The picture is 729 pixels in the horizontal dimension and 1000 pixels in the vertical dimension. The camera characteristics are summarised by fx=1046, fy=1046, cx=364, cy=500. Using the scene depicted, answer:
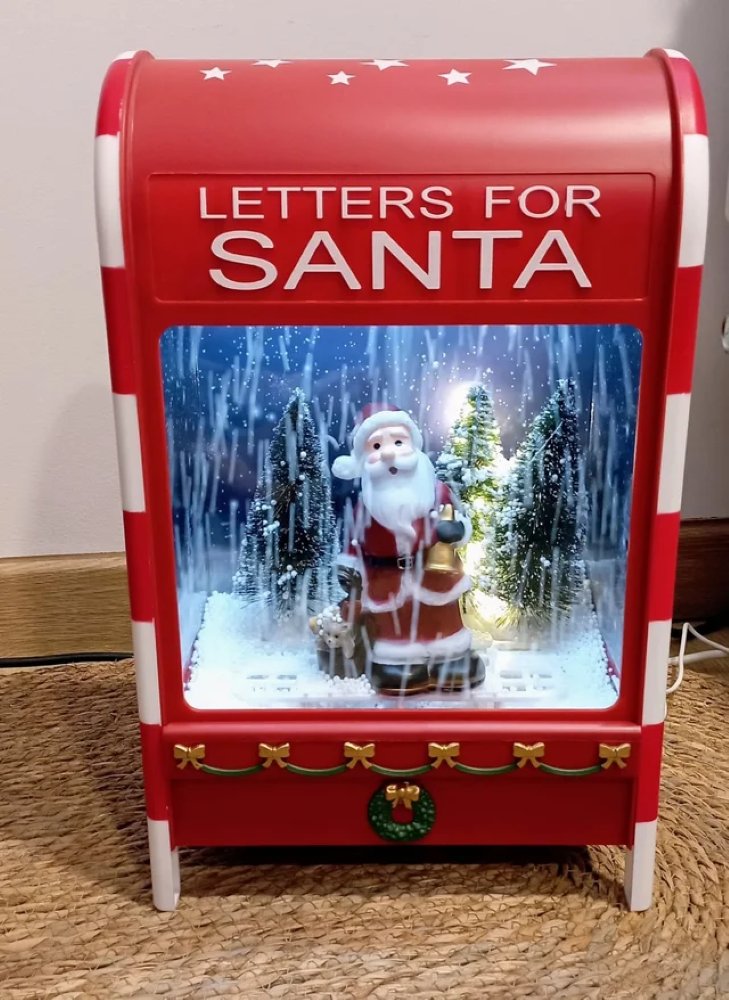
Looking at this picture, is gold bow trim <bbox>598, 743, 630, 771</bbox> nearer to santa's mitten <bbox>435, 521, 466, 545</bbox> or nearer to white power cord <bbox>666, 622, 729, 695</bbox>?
santa's mitten <bbox>435, 521, 466, 545</bbox>

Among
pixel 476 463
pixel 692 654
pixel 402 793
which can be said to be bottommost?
pixel 692 654

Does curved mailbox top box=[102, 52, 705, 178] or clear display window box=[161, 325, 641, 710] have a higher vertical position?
curved mailbox top box=[102, 52, 705, 178]

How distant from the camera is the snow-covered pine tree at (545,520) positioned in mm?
704

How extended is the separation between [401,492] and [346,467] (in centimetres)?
4

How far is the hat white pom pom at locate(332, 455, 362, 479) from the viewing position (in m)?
0.71

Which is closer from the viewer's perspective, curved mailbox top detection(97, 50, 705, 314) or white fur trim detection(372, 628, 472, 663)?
curved mailbox top detection(97, 50, 705, 314)

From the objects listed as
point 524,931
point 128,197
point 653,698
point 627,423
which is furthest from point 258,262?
point 524,931

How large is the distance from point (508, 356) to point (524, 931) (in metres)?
0.39

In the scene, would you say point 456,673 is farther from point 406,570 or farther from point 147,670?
point 147,670

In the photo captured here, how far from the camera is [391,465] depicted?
70cm

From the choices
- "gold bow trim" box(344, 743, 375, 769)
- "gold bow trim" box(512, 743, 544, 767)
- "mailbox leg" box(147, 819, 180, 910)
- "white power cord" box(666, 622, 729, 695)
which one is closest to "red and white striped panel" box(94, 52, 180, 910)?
"mailbox leg" box(147, 819, 180, 910)

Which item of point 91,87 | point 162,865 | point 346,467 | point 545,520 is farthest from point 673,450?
point 91,87

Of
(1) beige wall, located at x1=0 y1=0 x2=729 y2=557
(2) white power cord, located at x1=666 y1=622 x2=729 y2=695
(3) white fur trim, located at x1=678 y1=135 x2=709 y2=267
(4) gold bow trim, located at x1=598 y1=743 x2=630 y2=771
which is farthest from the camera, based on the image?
(2) white power cord, located at x1=666 y1=622 x2=729 y2=695

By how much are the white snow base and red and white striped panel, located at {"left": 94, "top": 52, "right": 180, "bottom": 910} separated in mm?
47
